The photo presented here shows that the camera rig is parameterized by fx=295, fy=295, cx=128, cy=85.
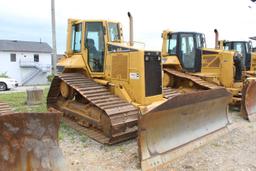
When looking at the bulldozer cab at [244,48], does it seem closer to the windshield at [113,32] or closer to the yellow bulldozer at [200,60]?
the yellow bulldozer at [200,60]

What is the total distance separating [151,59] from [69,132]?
2.41 meters

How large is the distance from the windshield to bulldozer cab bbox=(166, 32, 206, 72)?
338 cm

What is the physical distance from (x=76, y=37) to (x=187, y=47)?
427cm

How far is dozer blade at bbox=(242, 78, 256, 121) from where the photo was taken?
8078 millimetres

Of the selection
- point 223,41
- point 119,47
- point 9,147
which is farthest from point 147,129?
point 223,41

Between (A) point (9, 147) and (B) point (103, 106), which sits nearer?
(A) point (9, 147)

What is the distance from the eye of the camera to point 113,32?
728 cm

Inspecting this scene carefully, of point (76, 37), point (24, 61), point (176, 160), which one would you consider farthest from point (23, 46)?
point (176, 160)

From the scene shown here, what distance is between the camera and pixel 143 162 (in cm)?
447

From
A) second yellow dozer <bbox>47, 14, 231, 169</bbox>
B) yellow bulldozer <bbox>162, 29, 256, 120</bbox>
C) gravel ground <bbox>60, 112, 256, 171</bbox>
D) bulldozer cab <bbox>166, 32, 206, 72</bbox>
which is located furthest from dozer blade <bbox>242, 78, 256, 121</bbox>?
bulldozer cab <bbox>166, 32, 206, 72</bbox>

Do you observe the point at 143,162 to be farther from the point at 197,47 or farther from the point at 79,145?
the point at 197,47

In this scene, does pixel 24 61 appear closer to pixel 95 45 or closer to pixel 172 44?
pixel 172 44

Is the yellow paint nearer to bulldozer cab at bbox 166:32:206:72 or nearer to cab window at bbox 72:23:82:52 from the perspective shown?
cab window at bbox 72:23:82:52

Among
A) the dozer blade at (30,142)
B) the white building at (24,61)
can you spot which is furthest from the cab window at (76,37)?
the white building at (24,61)
